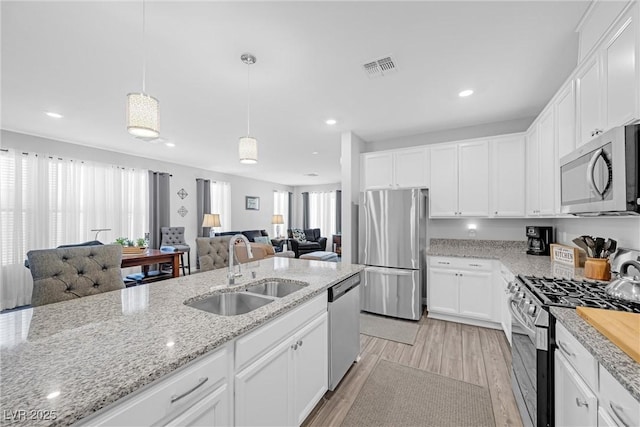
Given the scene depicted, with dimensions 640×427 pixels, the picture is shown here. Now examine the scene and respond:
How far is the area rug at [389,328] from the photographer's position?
2.92 metres

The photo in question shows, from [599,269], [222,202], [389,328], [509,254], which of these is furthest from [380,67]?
[222,202]

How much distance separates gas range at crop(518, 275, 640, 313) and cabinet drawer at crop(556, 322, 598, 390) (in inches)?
6.0

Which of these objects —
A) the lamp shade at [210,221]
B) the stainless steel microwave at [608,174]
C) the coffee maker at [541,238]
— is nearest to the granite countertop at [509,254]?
the coffee maker at [541,238]

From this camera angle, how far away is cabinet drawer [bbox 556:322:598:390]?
948mm

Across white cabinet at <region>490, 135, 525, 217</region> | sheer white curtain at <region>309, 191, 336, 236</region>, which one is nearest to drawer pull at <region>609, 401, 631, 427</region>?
white cabinet at <region>490, 135, 525, 217</region>

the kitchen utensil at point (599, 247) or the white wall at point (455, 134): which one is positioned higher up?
the white wall at point (455, 134)

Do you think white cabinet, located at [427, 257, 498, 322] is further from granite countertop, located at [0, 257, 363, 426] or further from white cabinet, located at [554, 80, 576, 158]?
granite countertop, located at [0, 257, 363, 426]

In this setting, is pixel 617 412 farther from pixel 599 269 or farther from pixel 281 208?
pixel 281 208

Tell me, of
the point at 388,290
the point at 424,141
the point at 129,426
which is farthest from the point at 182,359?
the point at 424,141

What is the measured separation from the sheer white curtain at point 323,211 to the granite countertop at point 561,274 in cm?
577

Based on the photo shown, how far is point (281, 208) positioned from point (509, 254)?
25.5ft

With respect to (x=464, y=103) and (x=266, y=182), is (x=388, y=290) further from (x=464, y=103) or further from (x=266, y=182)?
(x=266, y=182)

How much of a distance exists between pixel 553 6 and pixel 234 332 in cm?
262

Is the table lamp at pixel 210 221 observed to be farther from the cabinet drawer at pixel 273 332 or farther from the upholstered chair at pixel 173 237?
the cabinet drawer at pixel 273 332
